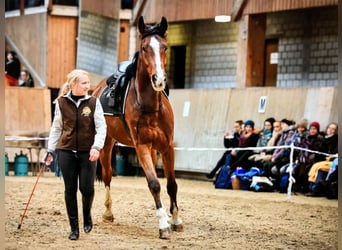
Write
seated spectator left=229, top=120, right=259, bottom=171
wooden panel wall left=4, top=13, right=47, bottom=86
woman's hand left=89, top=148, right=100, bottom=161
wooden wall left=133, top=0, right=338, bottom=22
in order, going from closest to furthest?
1. woman's hand left=89, top=148, right=100, bottom=161
2. seated spectator left=229, top=120, right=259, bottom=171
3. wooden wall left=133, top=0, right=338, bottom=22
4. wooden panel wall left=4, top=13, right=47, bottom=86

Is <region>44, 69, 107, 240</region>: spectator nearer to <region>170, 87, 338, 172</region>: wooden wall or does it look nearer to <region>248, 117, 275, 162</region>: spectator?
<region>248, 117, 275, 162</region>: spectator

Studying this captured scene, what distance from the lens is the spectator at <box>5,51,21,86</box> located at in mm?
17328

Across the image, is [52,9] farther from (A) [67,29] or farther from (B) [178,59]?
(B) [178,59]

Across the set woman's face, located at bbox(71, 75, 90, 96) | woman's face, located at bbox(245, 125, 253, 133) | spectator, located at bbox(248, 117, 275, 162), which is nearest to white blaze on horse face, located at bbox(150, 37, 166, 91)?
woman's face, located at bbox(71, 75, 90, 96)

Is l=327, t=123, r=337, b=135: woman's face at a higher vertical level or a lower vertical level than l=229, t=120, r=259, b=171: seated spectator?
higher

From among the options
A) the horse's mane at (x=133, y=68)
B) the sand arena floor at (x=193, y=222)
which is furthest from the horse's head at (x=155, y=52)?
the sand arena floor at (x=193, y=222)

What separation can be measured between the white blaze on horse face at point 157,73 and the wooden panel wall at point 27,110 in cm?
1051

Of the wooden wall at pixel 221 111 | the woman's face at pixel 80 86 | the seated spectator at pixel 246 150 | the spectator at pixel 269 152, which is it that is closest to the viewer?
the woman's face at pixel 80 86

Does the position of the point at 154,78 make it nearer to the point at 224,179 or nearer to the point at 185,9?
the point at 224,179

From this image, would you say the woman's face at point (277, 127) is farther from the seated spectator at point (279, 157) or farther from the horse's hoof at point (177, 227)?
the horse's hoof at point (177, 227)

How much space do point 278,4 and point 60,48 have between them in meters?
5.91

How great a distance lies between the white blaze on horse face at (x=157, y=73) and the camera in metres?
5.97

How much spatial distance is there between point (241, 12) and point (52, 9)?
492 centimetres

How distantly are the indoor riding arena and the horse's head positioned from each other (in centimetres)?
1
